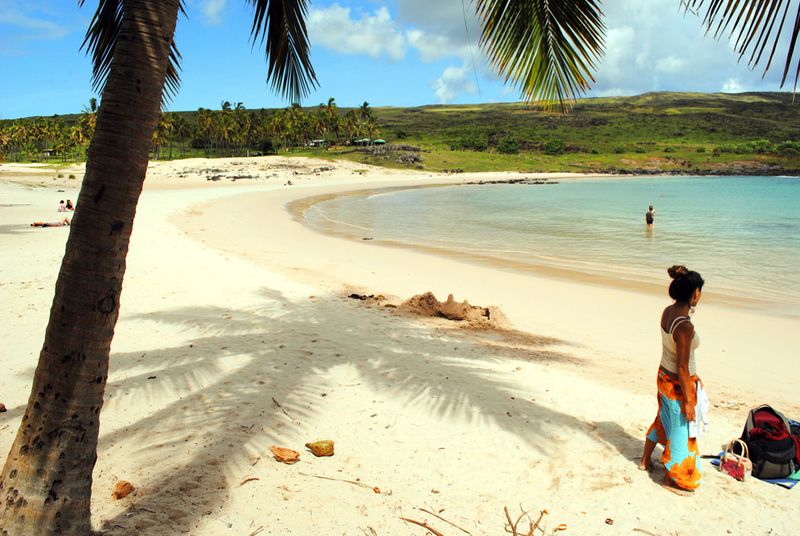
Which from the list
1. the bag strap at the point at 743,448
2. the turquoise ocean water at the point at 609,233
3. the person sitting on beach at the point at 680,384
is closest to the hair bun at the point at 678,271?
the person sitting on beach at the point at 680,384

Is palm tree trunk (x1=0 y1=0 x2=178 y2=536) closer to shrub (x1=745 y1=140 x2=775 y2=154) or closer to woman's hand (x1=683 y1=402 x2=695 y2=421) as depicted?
woman's hand (x1=683 y1=402 x2=695 y2=421)

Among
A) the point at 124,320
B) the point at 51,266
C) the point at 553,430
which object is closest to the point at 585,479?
the point at 553,430

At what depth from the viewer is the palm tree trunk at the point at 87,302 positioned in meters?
2.42

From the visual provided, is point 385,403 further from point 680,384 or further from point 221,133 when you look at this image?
point 221,133

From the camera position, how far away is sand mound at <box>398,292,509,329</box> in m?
7.74

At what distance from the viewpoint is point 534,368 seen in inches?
229

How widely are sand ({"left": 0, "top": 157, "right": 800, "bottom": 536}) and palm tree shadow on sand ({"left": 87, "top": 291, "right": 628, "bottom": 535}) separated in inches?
0.8

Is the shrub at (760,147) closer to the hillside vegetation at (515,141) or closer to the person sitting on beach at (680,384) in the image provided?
the hillside vegetation at (515,141)

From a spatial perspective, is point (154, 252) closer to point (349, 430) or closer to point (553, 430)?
point (349, 430)

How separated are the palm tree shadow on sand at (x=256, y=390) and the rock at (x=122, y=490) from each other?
2.2 inches

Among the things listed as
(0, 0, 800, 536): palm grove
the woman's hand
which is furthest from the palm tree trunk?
the woman's hand

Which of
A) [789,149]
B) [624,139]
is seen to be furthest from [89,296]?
[789,149]

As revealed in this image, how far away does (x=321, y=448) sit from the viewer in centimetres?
384

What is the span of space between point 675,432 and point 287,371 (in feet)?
11.1
